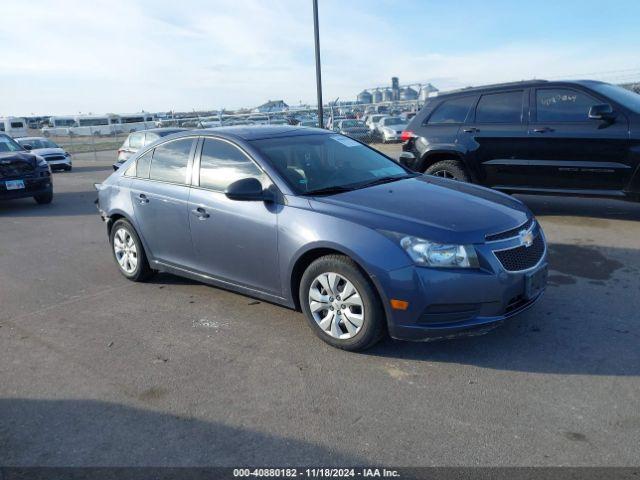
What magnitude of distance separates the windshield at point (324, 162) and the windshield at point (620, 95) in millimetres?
3721

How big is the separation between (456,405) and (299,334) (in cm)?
146

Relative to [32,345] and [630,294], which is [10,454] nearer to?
[32,345]

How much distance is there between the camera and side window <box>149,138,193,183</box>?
5160 millimetres

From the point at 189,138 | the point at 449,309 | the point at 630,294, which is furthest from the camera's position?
the point at 189,138

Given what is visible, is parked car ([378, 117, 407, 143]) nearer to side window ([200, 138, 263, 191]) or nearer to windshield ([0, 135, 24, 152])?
windshield ([0, 135, 24, 152])

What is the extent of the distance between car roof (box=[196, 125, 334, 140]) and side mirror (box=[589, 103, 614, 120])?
3719mm

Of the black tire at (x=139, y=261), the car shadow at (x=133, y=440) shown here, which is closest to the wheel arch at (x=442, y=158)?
the black tire at (x=139, y=261)

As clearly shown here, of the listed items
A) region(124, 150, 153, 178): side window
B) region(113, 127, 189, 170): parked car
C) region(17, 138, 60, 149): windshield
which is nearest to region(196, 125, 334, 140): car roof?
region(124, 150, 153, 178): side window

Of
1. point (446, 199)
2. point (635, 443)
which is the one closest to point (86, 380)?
point (446, 199)

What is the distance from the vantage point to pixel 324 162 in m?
4.84

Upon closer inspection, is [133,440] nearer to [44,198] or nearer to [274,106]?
[44,198]

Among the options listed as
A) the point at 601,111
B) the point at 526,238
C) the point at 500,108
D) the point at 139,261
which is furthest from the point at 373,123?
the point at 526,238

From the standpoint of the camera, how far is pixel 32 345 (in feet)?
14.4

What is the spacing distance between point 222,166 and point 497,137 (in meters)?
4.64
